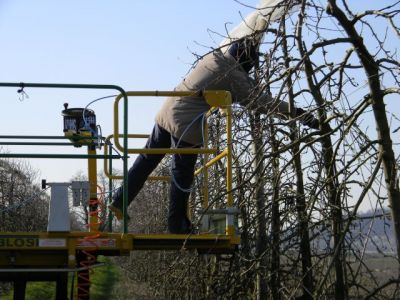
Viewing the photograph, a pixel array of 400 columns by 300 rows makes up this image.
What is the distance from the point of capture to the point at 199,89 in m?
7.22

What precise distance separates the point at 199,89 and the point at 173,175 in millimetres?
848

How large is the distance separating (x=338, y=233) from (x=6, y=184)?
51.2 feet

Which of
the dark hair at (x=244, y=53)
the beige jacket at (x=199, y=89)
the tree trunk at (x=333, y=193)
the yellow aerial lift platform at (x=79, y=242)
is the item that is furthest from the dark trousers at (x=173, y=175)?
the tree trunk at (x=333, y=193)

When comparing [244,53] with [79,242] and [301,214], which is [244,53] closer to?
[301,214]

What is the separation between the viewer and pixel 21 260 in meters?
6.39

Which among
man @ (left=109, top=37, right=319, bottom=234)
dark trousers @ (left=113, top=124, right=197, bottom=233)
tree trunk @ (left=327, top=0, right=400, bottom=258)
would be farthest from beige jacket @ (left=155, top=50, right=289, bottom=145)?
tree trunk @ (left=327, top=0, right=400, bottom=258)

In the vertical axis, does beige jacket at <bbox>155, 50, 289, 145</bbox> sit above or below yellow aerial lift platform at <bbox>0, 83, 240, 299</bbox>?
above

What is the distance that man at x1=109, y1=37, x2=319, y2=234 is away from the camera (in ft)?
23.2

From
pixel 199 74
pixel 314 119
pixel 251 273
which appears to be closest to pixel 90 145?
pixel 199 74

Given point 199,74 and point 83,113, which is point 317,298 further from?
point 83,113

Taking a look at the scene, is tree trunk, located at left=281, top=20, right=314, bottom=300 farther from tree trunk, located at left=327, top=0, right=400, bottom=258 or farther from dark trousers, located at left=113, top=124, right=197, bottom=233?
dark trousers, located at left=113, top=124, right=197, bottom=233

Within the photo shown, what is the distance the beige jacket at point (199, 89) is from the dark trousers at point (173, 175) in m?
0.14

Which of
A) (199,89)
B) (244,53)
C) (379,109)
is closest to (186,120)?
(199,89)

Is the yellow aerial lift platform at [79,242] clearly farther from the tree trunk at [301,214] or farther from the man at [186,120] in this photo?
the tree trunk at [301,214]
